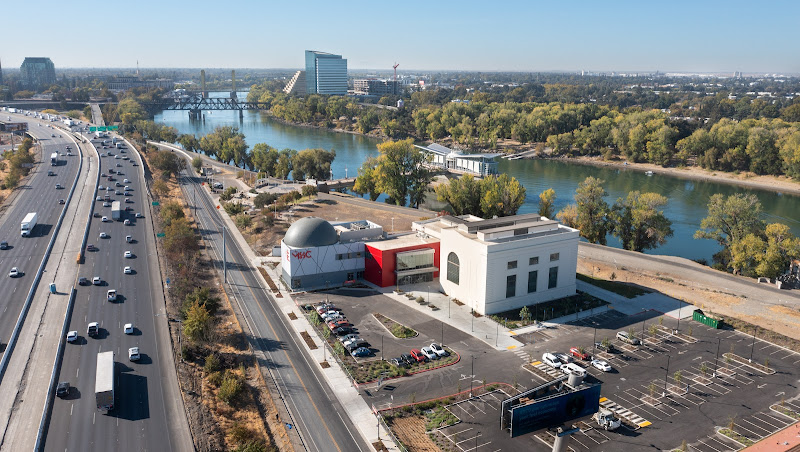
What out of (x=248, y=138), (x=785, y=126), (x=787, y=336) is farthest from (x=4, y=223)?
(x=785, y=126)

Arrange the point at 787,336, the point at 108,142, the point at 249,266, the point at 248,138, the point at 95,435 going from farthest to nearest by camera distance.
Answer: the point at 248,138, the point at 108,142, the point at 249,266, the point at 787,336, the point at 95,435

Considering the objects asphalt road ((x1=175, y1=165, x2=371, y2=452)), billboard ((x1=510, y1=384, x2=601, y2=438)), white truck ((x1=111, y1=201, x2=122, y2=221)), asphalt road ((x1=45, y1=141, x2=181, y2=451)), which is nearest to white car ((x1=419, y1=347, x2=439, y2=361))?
asphalt road ((x1=175, y1=165, x2=371, y2=452))

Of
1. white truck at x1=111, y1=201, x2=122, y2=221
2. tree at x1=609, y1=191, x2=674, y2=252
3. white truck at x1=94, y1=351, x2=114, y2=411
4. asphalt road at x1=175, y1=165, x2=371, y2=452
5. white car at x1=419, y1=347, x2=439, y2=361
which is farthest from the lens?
white truck at x1=111, y1=201, x2=122, y2=221

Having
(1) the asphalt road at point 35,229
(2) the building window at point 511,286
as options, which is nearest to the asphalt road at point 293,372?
(1) the asphalt road at point 35,229

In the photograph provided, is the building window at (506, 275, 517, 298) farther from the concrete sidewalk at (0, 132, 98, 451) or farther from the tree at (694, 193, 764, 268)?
the concrete sidewalk at (0, 132, 98, 451)

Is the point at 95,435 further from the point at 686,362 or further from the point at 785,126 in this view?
the point at 785,126

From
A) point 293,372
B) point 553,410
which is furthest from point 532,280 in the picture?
point 553,410

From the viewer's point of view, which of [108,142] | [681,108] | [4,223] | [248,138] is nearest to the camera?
[4,223]
